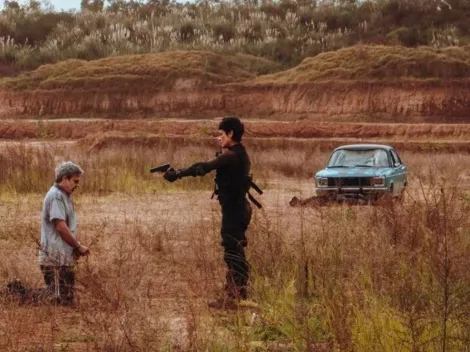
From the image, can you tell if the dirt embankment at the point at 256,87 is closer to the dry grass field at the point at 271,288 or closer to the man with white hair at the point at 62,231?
the dry grass field at the point at 271,288

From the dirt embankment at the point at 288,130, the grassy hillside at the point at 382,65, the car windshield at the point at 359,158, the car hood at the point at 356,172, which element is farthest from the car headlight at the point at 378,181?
the grassy hillside at the point at 382,65

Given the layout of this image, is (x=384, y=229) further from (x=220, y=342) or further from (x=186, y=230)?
(x=220, y=342)

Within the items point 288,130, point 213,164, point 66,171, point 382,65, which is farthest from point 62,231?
point 382,65

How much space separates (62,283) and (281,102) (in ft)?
128

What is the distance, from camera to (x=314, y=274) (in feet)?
34.6

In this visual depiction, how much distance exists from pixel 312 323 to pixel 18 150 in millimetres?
Result: 18009

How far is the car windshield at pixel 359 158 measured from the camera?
864 inches

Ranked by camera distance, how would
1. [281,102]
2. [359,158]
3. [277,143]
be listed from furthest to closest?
[281,102], [277,143], [359,158]

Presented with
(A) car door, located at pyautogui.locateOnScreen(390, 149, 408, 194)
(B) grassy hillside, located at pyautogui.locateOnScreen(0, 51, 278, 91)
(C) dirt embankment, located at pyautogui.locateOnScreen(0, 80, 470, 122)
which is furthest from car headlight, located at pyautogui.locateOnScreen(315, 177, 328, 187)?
(B) grassy hillside, located at pyautogui.locateOnScreen(0, 51, 278, 91)

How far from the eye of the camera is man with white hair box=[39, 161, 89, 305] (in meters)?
10.2

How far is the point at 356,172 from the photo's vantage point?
21.1 m

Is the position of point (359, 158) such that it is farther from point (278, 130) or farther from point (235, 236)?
point (278, 130)

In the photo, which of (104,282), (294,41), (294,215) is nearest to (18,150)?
(294,215)

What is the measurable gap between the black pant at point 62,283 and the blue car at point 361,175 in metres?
9.87
